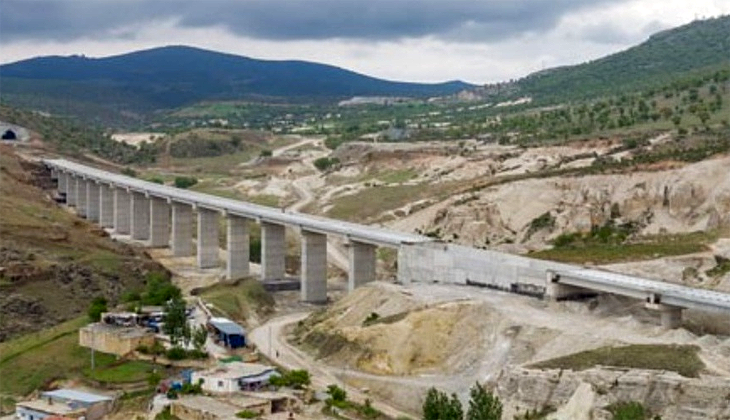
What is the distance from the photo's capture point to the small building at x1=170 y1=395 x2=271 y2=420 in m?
49.1

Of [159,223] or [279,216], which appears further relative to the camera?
[159,223]

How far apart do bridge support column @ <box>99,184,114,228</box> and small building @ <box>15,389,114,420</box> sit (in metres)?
74.0

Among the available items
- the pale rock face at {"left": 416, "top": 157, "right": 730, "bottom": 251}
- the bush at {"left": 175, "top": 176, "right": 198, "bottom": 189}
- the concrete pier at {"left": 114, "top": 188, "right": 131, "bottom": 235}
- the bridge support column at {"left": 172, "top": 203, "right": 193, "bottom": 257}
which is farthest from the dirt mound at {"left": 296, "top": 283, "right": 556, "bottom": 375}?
the bush at {"left": 175, "top": 176, "right": 198, "bottom": 189}

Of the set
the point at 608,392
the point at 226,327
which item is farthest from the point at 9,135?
the point at 608,392

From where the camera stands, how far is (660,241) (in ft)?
251

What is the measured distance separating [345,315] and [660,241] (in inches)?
928

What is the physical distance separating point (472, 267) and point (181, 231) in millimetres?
46956

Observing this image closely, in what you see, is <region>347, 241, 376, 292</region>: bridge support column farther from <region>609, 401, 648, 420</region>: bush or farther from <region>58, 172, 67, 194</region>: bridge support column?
<region>58, 172, 67, 194</region>: bridge support column

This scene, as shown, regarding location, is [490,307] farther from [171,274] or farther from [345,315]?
[171,274]

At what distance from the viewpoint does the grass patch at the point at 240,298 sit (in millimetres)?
75750

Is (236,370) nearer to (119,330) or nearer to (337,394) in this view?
(337,394)

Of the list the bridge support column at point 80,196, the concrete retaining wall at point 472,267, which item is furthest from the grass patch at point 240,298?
the bridge support column at point 80,196

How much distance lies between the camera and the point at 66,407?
53.8 m

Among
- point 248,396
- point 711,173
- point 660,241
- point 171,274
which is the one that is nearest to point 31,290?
point 171,274
